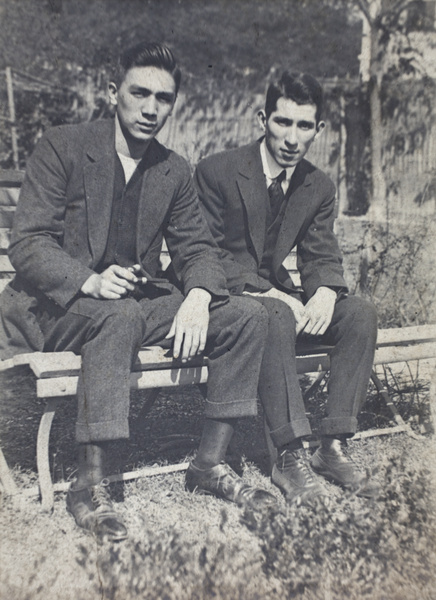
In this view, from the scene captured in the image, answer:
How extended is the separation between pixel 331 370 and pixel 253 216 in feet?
3.06

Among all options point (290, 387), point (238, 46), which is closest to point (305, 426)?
point (290, 387)

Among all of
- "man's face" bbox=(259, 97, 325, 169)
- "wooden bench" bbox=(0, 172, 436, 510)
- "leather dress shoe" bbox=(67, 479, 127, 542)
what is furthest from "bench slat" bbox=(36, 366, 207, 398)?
"man's face" bbox=(259, 97, 325, 169)

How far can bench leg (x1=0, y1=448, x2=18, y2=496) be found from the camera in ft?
8.45

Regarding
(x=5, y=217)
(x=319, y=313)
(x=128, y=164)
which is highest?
(x=128, y=164)

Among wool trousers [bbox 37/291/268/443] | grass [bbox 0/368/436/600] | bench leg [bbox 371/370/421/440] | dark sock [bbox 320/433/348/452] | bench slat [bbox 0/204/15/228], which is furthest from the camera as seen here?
bench leg [bbox 371/370/421/440]

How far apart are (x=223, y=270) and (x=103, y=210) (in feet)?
2.20

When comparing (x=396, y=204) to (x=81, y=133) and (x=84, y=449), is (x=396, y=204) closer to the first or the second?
(x=81, y=133)

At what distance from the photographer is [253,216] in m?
3.04

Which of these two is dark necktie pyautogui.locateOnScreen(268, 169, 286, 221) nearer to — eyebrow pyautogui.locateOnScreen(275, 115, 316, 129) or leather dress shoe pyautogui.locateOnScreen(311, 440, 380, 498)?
eyebrow pyautogui.locateOnScreen(275, 115, 316, 129)

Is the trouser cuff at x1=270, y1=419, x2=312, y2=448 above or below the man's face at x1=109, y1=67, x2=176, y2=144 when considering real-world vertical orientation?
below

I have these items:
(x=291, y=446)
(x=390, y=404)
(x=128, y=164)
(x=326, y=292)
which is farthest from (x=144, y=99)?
(x=390, y=404)

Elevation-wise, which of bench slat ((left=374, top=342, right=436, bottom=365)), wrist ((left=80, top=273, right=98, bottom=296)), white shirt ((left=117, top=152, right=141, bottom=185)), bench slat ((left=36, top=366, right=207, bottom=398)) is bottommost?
bench slat ((left=374, top=342, right=436, bottom=365))

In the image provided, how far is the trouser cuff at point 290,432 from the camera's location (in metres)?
2.60

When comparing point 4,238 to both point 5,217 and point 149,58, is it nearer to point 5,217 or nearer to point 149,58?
point 5,217
